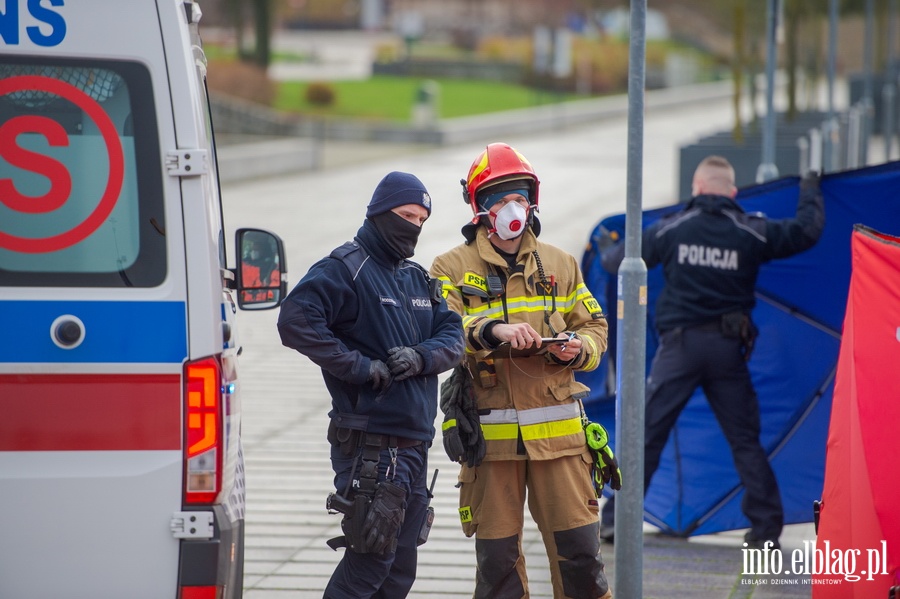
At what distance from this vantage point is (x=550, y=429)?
4758 millimetres

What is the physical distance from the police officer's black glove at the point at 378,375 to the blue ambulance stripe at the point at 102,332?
688 millimetres

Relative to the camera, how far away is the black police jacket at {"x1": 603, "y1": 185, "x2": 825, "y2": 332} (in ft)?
20.3

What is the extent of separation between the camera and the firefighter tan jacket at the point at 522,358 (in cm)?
474

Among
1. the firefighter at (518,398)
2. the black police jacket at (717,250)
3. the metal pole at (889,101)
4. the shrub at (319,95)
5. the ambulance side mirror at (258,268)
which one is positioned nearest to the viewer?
the ambulance side mirror at (258,268)

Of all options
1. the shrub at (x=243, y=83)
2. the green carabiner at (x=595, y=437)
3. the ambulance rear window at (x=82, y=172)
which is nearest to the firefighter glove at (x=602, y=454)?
the green carabiner at (x=595, y=437)

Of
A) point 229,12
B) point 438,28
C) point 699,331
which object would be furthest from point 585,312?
point 438,28

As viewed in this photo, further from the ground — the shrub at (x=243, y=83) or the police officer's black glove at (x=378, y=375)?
the police officer's black glove at (x=378, y=375)

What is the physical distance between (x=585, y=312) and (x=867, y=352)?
1035mm

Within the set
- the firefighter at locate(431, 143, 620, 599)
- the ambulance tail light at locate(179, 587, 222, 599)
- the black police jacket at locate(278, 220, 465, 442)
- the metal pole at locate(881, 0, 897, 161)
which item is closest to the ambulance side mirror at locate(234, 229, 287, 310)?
the black police jacket at locate(278, 220, 465, 442)

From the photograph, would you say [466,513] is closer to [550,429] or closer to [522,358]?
[550,429]

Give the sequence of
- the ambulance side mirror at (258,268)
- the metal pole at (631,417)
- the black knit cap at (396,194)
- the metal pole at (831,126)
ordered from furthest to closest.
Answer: the metal pole at (831,126) → the metal pole at (631,417) → the ambulance side mirror at (258,268) → the black knit cap at (396,194)

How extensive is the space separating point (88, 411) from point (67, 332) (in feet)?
0.80

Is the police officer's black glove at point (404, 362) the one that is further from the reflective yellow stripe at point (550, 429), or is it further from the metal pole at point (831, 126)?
the metal pole at point (831, 126)

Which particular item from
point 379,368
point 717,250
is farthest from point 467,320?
point 717,250
